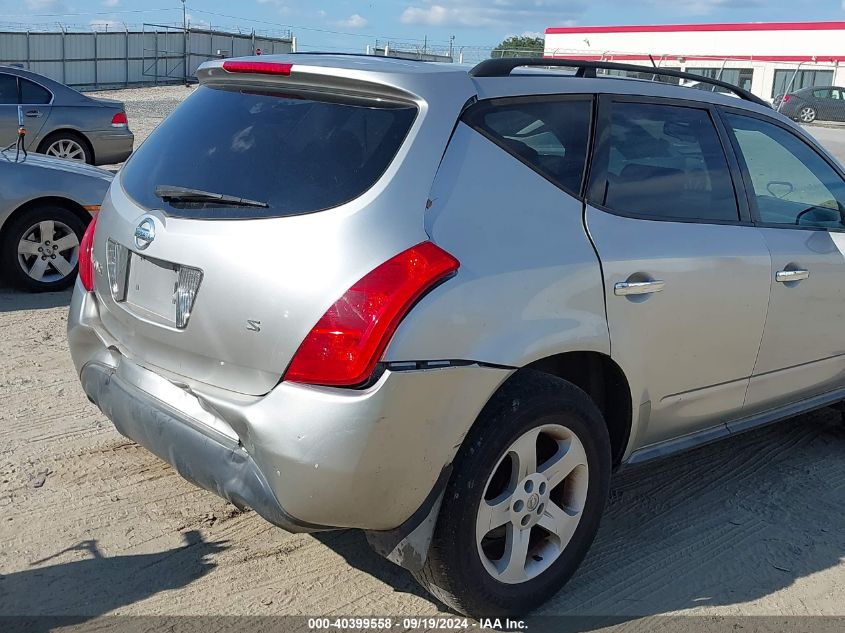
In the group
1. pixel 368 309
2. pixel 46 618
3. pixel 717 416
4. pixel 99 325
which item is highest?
pixel 368 309

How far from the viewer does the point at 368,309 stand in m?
2.61

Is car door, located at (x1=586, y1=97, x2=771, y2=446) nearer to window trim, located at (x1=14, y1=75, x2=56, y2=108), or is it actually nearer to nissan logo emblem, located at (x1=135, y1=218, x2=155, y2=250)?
nissan logo emblem, located at (x1=135, y1=218, x2=155, y2=250)

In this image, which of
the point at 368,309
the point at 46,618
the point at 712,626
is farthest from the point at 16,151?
the point at 712,626

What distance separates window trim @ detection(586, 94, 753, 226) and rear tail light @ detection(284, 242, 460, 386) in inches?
36.9

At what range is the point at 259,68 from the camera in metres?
3.23

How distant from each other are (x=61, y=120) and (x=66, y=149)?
0.40 meters

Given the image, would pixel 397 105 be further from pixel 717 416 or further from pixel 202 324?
pixel 717 416

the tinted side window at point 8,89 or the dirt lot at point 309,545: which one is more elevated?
the tinted side window at point 8,89

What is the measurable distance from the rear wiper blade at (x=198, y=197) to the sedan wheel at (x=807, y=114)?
30.2 metres

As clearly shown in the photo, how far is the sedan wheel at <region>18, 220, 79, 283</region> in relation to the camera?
6.82 metres

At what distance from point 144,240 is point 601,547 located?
2.11 m

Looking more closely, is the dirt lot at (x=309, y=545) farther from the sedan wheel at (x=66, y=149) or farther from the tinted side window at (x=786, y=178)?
the sedan wheel at (x=66, y=149)

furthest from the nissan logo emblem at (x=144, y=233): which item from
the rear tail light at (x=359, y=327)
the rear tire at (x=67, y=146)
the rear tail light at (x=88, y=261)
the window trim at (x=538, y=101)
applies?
the rear tire at (x=67, y=146)

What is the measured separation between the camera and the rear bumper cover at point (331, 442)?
2.62 meters
